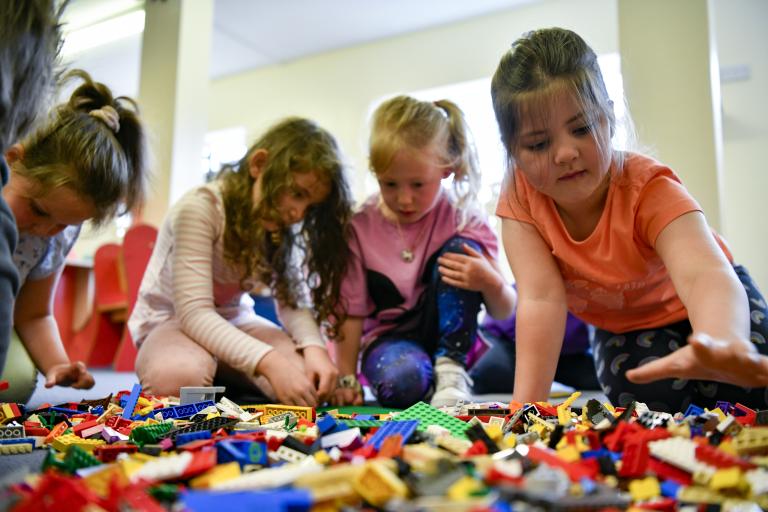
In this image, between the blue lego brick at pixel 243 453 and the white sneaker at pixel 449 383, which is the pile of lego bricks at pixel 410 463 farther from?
the white sneaker at pixel 449 383

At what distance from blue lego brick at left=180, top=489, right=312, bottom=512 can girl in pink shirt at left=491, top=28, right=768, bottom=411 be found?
557 millimetres

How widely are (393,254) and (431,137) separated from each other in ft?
0.97

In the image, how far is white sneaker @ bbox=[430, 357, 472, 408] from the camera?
1.23 metres

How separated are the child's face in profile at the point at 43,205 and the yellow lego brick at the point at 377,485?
0.88 metres

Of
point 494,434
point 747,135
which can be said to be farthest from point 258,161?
point 747,135

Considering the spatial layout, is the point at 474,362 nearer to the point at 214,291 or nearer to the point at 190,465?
the point at 214,291

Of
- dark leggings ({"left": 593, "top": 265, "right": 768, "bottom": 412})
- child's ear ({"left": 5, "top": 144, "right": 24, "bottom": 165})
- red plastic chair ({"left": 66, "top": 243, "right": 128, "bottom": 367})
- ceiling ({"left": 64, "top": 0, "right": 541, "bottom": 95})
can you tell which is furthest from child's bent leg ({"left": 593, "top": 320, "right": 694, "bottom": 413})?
ceiling ({"left": 64, "top": 0, "right": 541, "bottom": 95})

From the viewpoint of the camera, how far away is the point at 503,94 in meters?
0.99

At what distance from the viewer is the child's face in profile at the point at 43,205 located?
1.11m

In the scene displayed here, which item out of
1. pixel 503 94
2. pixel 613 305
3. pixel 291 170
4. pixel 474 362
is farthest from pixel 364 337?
pixel 503 94

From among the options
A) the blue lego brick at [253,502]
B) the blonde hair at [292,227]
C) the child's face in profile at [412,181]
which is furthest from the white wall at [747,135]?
the blue lego brick at [253,502]

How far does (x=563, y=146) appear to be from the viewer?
915 millimetres

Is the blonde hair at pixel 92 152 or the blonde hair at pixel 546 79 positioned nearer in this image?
the blonde hair at pixel 546 79

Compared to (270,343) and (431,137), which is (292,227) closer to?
(270,343)
